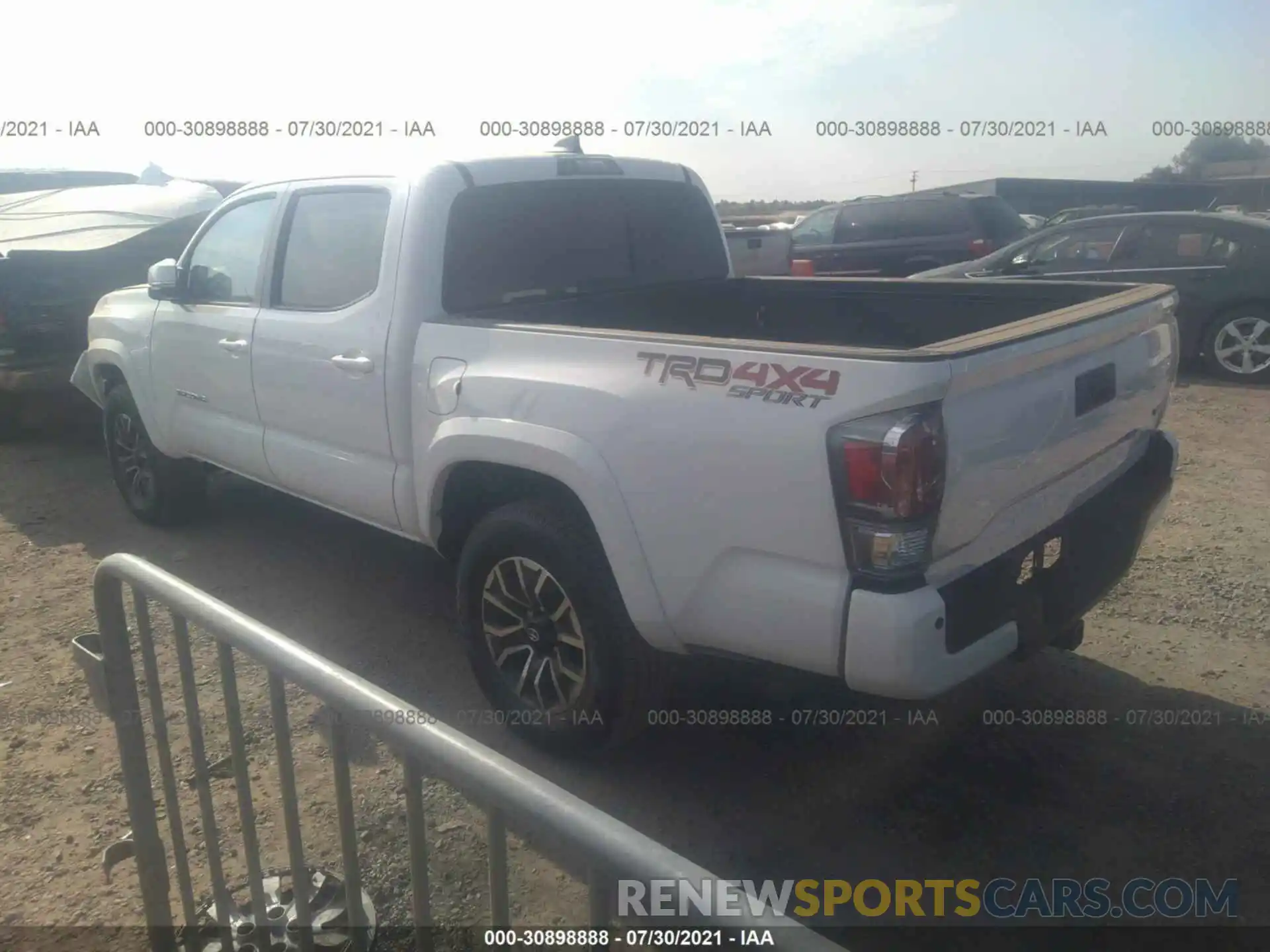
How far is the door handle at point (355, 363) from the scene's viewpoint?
3672 mm

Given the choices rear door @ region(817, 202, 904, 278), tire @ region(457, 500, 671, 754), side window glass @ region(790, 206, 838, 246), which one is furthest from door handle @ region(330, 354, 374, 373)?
side window glass @ region(790, 206, 838, 246)

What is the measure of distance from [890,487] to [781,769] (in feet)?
4.55

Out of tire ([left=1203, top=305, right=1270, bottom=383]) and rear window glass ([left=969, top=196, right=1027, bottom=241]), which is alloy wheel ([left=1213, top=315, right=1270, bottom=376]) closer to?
tire ([left=1203, top=305, right=1270, bottom=383])

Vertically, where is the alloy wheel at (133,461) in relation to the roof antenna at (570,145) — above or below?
below

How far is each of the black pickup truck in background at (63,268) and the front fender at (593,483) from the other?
17.6 ft

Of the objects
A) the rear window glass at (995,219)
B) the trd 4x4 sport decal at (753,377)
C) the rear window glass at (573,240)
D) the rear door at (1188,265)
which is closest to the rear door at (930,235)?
the rear window glass at (995,219)

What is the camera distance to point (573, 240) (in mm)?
4066

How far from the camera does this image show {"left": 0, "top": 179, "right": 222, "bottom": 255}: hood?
748cm

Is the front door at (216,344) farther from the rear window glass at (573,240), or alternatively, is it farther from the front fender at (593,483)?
the front fender at (593,483)

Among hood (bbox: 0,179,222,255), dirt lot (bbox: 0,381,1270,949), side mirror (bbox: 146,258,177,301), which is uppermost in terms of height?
hood (bbox: 0,179,222,255)

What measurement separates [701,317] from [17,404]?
20.3ft

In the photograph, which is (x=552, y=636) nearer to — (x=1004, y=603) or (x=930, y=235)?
(x=1004, y=603)

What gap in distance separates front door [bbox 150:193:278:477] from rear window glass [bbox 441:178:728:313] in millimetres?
1303

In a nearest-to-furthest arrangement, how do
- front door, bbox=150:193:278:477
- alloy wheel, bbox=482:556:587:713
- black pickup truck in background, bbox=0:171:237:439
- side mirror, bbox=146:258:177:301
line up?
alloy wheel, bbox=482:556:587:713 → front door, bbox=150:193:278:477 → side mirror, bbox=146:258:177:301 → black pickup truck in background, bbox=0:171:237:439
